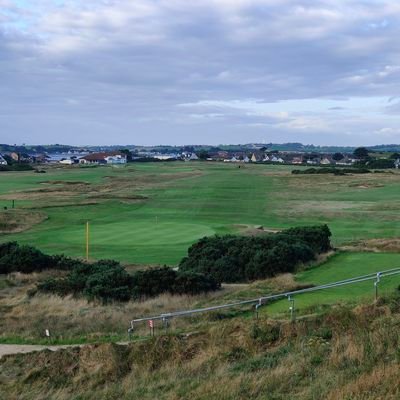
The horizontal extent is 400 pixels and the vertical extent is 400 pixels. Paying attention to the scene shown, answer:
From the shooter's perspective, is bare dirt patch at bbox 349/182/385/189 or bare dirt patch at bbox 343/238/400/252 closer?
bare dirt patch at bbox 343/238/400/252

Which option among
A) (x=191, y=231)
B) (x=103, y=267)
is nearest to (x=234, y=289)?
(x=103, y=267)

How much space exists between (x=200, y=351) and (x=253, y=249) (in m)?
14.2

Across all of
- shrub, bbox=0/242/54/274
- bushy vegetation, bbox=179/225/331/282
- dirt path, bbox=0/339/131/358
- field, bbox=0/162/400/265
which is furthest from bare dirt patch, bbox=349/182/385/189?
dirt path, bbox=0/339/131/358

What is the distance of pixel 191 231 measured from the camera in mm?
41688

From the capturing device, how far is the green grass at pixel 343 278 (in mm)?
16031

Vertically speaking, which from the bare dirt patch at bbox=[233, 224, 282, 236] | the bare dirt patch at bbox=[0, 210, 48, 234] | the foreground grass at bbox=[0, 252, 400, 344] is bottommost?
the bare dirt patch at bbox=[0, 210, 48, 234]

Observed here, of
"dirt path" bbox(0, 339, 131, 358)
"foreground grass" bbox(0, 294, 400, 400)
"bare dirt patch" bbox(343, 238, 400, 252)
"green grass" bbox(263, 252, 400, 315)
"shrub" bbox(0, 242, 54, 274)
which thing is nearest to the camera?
"foreground grass" bbox(0, 294, 400, 400)

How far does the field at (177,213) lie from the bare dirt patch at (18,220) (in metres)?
0.08

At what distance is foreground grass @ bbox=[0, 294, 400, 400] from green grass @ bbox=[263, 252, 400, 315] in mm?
2815

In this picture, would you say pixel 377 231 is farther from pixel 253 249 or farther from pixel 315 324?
pixel 315 324

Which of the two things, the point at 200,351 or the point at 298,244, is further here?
the point at 298,244

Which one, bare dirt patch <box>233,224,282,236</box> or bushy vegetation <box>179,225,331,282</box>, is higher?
bushy vegetation <box>179,225,331,282</box>

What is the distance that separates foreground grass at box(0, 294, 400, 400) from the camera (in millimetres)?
8102

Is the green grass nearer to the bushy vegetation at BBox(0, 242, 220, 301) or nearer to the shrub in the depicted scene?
the bushy vegetation at BBox(0, 242, 220, 301)
